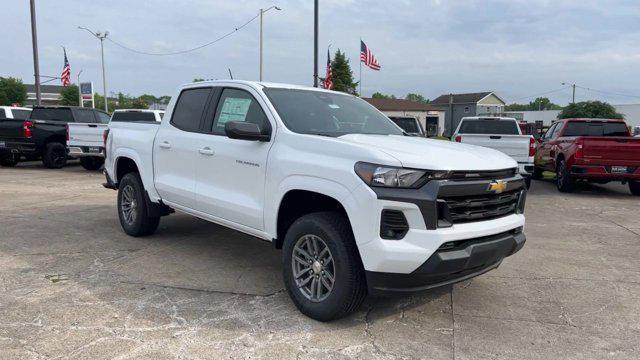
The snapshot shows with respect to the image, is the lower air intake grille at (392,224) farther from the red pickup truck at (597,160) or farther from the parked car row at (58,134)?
the parked car row at (58,134)

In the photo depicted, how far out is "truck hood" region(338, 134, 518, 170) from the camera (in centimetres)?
353

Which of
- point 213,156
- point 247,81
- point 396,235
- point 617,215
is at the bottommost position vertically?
point 617,215

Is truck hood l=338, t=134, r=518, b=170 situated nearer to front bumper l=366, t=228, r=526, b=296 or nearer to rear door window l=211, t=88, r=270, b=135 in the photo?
front bumper l=366, t=228, r=526, b=296

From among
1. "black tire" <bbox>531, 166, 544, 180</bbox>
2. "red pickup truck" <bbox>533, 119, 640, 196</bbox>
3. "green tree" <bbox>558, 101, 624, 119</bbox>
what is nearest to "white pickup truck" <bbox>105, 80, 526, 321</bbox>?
"red pickup truck" <bbox>533, 119, 640, 196</bbox>

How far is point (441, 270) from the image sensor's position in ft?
11.3

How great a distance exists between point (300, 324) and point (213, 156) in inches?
75.0

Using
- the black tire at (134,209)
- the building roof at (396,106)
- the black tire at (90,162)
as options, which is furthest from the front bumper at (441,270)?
the building roof at (396,106)

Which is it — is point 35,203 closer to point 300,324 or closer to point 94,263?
point 94,263

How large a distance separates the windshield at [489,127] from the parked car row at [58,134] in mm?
8848

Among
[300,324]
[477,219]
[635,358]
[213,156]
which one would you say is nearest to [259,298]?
[300,324]

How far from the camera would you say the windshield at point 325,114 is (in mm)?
4539

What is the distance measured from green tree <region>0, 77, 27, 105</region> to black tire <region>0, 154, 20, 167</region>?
67.8m

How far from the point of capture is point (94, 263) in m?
5.38

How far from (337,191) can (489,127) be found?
10.6 m
